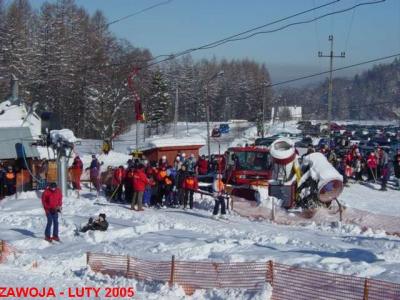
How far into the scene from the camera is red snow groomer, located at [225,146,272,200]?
23.8m

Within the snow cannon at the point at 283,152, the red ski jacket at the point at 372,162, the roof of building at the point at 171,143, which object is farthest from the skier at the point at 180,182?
the roof of building at the point at 171,143

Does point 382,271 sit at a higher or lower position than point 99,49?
lower

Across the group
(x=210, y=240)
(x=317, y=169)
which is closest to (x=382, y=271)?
(x=210, y=240)

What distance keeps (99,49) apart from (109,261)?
59553 mm

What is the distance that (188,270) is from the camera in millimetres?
11289

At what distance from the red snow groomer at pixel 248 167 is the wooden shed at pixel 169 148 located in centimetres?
844

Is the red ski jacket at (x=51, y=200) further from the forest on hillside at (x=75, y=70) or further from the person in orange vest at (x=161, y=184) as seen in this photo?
the forest on hillside at (x=75, y=70)

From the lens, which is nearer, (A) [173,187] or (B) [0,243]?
(B) [0,243]

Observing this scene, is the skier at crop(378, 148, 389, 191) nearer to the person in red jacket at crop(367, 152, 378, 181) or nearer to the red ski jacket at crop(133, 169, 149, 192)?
the person in red jacket at crop(367, 152, 378, 181)

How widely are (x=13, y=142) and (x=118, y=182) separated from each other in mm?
11054

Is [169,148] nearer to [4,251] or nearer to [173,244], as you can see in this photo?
[173,244]

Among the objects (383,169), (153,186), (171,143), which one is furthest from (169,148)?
(153,186)

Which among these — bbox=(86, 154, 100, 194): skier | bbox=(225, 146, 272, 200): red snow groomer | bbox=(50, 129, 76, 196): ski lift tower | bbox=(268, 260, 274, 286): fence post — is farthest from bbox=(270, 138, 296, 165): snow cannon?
bbox=(268, 260, 274, 286): fence post

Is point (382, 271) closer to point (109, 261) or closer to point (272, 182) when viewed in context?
point (109, 261)
